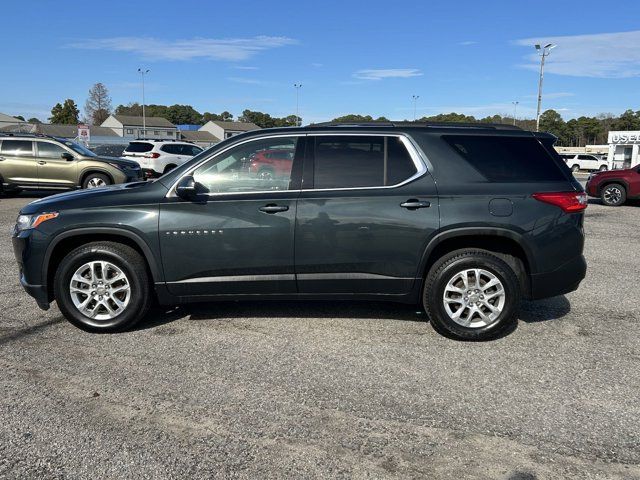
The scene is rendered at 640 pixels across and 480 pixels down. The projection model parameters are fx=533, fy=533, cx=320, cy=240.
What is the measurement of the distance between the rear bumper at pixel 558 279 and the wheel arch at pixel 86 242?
321 cm

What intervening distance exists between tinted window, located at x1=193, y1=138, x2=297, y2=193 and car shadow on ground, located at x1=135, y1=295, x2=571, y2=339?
1316mm

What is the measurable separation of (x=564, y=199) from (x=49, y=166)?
14.3 metres

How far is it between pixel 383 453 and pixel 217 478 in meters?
0.89

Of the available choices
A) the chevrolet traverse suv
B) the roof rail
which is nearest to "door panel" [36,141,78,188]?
the chevrolet traverse suv

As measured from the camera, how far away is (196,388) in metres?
3.65

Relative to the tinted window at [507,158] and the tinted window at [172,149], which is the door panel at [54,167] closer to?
the tinted window at [172,149]

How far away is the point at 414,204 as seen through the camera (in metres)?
4.44

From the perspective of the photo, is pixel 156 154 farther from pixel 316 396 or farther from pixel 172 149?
pixel 316 396

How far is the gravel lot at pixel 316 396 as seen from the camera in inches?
111

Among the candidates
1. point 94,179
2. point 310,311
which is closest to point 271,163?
point 310,311

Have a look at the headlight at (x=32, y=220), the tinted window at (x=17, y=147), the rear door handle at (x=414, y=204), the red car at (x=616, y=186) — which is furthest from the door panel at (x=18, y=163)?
the red car at (x=616, y=186)

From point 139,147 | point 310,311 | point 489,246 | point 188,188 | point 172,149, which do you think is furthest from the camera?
point 172,149

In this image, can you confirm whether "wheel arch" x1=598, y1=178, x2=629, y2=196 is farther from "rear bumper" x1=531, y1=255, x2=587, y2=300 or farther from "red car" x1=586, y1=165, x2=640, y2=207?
"rear bumper" x1=531, y1=255, x2=587, y2=300

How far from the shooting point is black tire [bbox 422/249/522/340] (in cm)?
448
